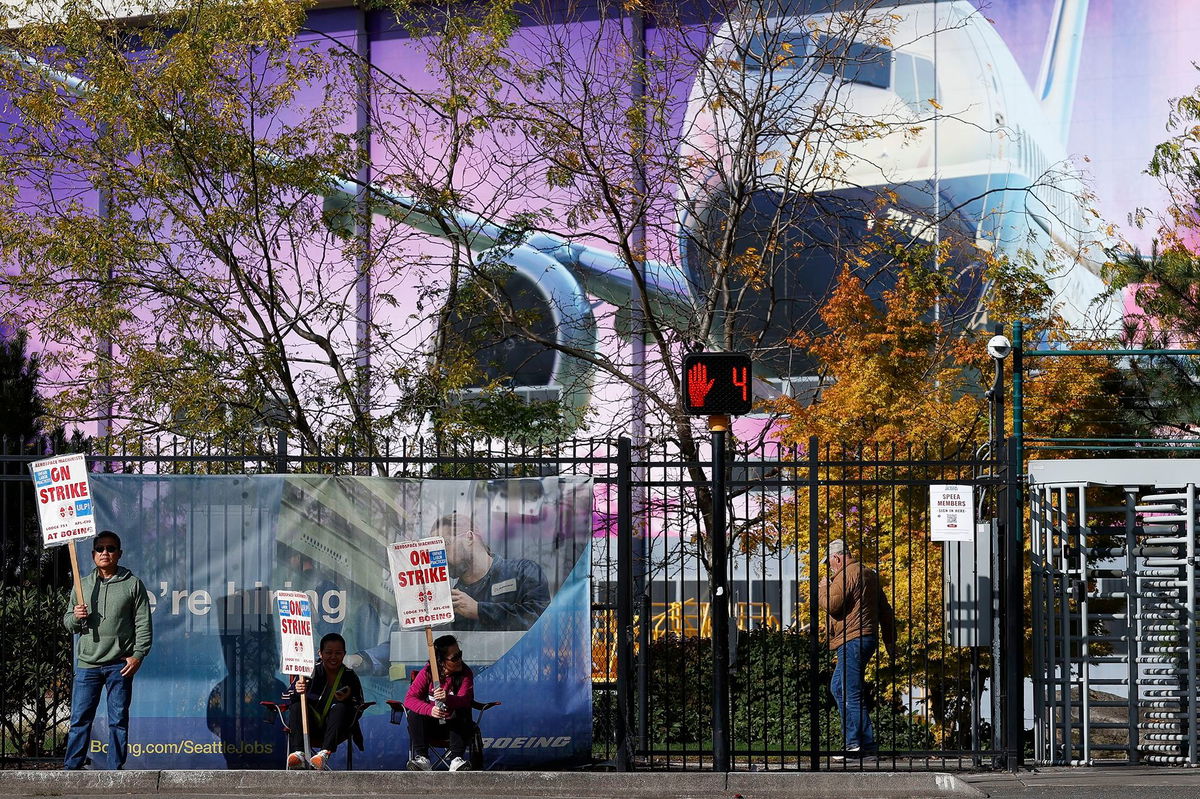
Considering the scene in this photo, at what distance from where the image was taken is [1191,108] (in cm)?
1745

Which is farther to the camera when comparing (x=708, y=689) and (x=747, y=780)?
(x=708, y=689)

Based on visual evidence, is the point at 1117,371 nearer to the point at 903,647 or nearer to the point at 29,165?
the point at 903,647

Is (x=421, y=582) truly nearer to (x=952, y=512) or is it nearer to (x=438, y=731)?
(x=438, y=731)

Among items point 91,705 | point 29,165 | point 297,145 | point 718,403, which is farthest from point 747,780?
point 29,165

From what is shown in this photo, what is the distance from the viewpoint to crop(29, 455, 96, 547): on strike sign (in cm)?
1126

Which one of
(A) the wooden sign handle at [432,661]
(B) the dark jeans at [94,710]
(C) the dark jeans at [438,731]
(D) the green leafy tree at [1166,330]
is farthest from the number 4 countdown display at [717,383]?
(D) the green leafy tree at [1166,330]

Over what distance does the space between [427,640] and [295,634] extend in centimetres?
102

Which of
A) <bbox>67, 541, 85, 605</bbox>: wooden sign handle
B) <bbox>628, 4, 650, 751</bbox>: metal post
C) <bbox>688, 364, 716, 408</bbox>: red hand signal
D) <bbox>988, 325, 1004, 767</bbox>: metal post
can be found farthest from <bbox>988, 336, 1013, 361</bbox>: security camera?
<bbox>67, 541, 85, 605</bbox>: wooden sign handle

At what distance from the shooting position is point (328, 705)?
37.1 ft

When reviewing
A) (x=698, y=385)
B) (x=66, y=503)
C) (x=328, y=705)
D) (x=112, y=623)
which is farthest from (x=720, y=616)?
(x=66, y=503)

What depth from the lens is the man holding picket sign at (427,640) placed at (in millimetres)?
11133

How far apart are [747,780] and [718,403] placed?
9.58 ft

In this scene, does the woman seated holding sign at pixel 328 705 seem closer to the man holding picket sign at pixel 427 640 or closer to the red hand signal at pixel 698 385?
the man holding picket sign at pixel 427 640

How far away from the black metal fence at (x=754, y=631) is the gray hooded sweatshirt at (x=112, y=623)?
381mm
